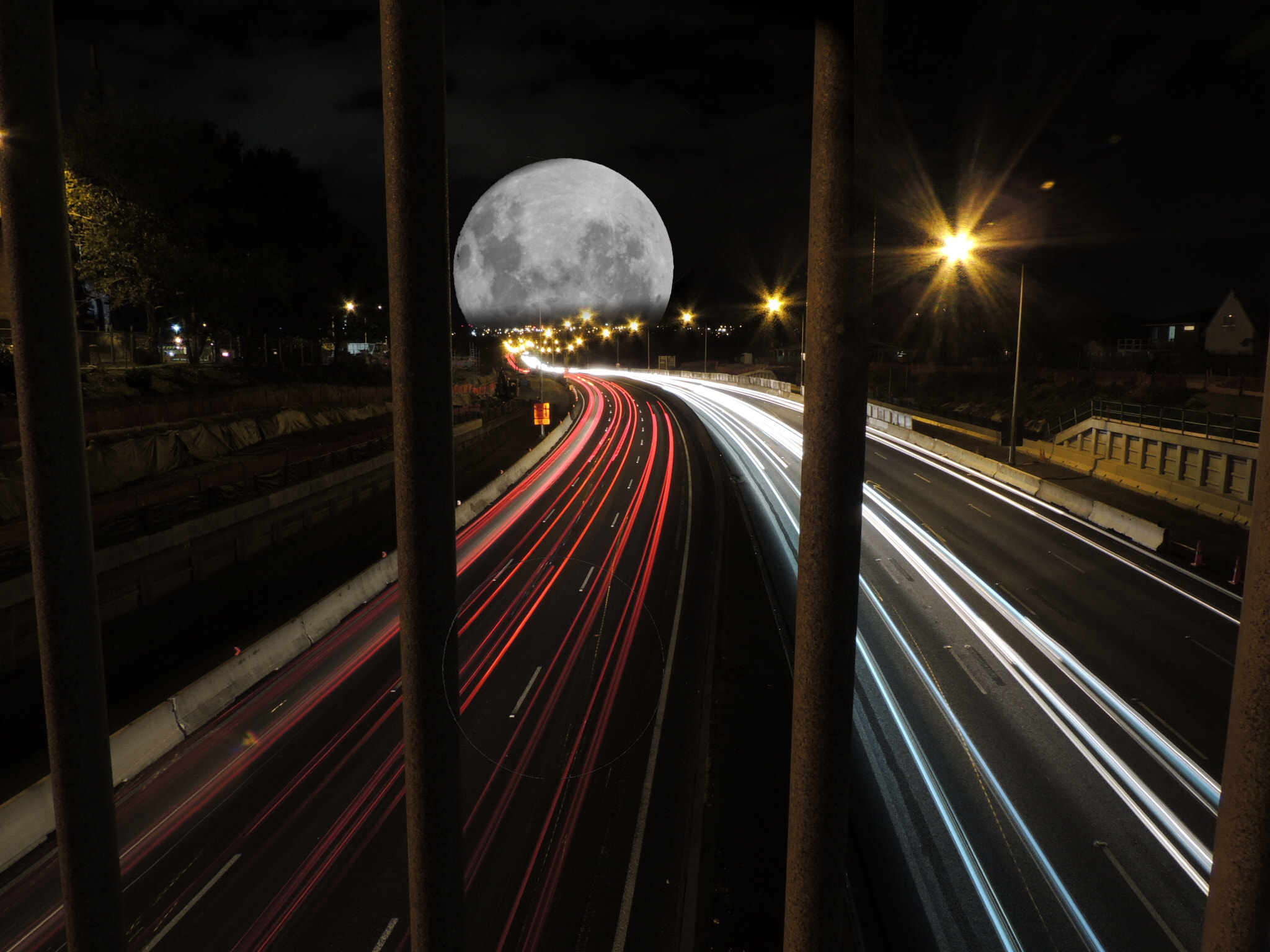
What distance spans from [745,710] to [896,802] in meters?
3.69

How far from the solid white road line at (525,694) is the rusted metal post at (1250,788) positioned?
13.5 metres

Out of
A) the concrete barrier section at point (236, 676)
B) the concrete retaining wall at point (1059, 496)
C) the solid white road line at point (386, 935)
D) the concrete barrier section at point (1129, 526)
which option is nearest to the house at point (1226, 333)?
the concrete retaining wall at point (1059, 496)

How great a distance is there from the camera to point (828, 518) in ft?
8.73

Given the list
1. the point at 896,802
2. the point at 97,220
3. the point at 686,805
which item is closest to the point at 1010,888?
the point at 896,802

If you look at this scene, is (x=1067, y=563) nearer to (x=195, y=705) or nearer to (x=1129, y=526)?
(x=1129, y=526)

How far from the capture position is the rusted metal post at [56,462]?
3.48 m

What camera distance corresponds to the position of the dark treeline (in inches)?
1682

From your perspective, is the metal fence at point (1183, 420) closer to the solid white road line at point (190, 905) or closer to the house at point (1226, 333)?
the solid white road line at point (190, 905)

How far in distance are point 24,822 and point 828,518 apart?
14182mm

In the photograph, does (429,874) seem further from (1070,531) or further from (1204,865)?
(1070,531)

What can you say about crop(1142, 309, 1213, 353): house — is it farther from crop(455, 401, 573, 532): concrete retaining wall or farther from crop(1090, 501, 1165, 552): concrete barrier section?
crop(455, 401, 573, 532): concrete retaining wall

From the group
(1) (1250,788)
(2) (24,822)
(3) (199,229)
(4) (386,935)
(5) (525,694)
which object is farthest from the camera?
(3) (199,229)

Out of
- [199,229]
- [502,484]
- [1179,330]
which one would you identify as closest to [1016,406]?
[502,484]

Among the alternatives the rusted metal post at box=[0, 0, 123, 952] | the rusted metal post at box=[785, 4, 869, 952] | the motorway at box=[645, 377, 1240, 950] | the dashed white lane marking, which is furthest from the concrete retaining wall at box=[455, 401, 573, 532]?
the rusted metal post at box=[785, 4, 869, 952]
